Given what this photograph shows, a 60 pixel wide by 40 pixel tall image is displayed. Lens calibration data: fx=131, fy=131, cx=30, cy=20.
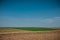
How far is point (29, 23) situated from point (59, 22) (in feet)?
2.17

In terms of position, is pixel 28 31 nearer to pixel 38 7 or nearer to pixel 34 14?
pixel 34 14

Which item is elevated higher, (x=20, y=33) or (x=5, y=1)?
(x=5, y=1)

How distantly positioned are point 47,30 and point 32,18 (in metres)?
0.42

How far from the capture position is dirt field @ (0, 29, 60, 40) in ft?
9.08

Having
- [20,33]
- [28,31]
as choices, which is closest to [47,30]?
[28,31]

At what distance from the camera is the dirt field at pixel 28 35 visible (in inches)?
109

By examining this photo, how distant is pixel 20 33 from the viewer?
2.80 metres

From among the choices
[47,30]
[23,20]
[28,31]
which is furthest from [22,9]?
[47,30]

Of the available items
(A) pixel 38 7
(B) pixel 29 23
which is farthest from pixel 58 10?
(B) pixel 29 23

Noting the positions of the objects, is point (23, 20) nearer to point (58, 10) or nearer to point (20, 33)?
point (20, 33)

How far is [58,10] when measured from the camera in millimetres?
2916

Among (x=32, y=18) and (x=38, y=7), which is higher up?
(x=38, y=7)

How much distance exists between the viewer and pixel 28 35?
9.21ft

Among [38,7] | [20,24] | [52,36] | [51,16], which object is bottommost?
[52,36]
